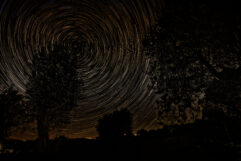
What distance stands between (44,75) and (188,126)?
15976 millimetres

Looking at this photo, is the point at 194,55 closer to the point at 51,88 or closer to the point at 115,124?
the point at 51,88

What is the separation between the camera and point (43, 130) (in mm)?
14797

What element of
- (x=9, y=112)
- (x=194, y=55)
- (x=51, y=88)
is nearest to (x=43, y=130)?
(x=51, y=88)

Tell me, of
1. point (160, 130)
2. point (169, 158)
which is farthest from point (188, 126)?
point (169, 158)

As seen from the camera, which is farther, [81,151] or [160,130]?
[160,130]

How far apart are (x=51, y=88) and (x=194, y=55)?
11.3m

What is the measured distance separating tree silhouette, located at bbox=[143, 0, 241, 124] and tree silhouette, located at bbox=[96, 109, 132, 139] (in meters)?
11.7

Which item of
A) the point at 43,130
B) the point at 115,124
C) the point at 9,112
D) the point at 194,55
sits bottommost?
the point at 115,124

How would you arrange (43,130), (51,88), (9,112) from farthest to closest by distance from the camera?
(9,112)
(51,88)
(43,130)

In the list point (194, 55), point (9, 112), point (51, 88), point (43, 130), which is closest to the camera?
point (194, 55)

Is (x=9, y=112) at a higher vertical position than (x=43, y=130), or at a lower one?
higher

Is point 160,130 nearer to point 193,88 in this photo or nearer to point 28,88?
point 193,88

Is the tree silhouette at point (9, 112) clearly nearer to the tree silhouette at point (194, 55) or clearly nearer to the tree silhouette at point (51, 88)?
the tree silhouette at point (51, 88)

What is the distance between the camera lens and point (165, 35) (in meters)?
11.5
